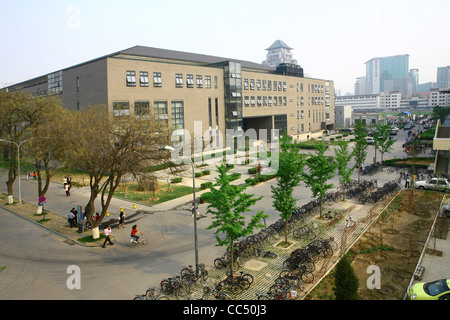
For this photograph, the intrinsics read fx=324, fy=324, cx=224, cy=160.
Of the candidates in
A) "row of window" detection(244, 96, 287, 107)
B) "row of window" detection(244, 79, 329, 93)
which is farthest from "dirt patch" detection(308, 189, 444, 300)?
"row of window" detection(244, 79, 329, 93)

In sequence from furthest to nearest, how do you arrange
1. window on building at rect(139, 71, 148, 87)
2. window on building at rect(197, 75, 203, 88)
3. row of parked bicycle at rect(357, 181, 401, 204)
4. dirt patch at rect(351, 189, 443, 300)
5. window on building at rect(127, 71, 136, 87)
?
1. window on building at rect(197, 75, 203, 88)
2. window on building at rect(139, 71, 148, 87)
3. window on building at rect(127, 71, 136, 87)
4. row of parked bicycle at rect(357, 181, 401, 204)
5. dirt patch at rect(351, 189, 443, 300)

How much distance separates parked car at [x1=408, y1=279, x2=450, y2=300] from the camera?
1193 cm

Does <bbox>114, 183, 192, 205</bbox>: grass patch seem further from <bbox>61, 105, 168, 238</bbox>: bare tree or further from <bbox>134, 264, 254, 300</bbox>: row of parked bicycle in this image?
<bbox>134, 264, 254, 300</bbox>: row of parked bicycle

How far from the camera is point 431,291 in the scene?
40.3 ft

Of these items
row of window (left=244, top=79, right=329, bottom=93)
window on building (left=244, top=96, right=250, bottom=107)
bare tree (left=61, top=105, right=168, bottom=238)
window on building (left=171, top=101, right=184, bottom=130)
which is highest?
row of window (left=244, top=79, right=329, bottom=93)

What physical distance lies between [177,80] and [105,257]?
112 ft

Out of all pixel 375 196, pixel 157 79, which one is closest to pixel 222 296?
pixel 375 196

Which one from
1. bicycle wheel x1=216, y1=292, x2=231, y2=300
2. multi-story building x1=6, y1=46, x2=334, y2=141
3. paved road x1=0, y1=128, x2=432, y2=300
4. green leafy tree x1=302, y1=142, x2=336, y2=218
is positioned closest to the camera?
bicycle wheel x1=216, y1=292, x2=231, y2=300

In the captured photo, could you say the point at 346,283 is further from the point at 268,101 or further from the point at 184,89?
the point at 268,101

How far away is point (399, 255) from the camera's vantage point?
16.8 metres

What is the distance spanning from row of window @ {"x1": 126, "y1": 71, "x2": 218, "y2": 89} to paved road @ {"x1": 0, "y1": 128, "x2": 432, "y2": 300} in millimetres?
20678

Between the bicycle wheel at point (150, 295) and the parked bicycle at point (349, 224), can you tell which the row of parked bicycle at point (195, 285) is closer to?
the bicycle wheel at point (150, 295)

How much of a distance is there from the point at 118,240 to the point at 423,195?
25421 millimetres

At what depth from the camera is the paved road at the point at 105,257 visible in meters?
14.5
